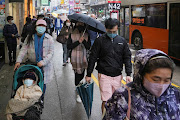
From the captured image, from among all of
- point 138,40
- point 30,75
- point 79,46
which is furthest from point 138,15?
point 30,75

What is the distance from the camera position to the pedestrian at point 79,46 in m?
5.87

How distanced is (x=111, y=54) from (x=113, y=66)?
199mm

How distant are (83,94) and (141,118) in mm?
2891

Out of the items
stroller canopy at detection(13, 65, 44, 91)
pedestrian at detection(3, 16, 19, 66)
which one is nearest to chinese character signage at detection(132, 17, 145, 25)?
pedestrian at detection(3, 16, 19, 66)

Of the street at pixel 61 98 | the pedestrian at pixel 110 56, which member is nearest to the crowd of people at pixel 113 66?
the pedestrian at pixel 110 56

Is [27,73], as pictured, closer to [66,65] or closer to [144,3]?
[66,65]

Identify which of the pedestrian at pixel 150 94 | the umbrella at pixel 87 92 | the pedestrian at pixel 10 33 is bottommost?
the umbrella at pixel 87 92

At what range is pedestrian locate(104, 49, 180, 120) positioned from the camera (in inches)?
82.5

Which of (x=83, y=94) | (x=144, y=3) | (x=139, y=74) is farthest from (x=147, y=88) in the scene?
(x=144, y=3)

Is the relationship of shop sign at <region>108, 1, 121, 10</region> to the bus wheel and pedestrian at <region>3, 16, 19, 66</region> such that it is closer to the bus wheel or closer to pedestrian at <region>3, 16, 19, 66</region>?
the bus wheel

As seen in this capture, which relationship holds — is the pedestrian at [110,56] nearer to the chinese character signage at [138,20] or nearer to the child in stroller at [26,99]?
the child in stroller at [26,99]

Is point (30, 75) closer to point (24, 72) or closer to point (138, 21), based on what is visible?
point (24, 72)

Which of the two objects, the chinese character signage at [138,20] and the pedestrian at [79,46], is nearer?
the pedestrian at [79,46]

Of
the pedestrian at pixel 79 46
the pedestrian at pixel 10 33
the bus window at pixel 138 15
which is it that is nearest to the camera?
the pedestrian at pixel 79 46
